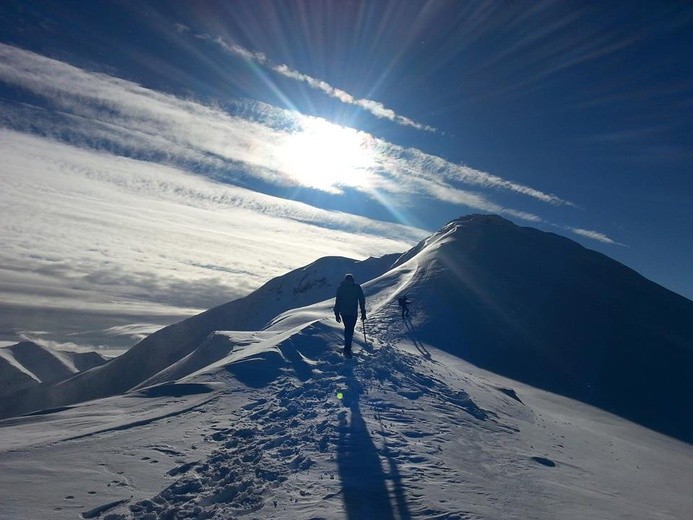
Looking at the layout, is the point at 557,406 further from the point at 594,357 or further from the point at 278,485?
the point at 278,485

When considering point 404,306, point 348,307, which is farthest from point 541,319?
point 348,307

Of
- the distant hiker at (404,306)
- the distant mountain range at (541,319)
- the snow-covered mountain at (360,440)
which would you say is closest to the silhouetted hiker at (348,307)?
the snow-covered mountain at (360,440)

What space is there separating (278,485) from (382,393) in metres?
5.82

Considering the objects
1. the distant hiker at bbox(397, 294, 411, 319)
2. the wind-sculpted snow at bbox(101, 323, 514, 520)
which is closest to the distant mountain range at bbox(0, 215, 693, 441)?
the distant hiker at bbox(397, 294, 411, 319)

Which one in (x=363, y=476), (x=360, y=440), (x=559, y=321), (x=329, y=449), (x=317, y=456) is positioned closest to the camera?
(x=363, y=476)

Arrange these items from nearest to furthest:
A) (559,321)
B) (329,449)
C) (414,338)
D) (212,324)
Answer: (329,449)
(414,338)
(559,321)
(212,324)

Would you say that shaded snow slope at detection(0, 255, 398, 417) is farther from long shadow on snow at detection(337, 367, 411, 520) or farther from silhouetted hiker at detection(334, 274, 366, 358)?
long shadow on snow at detection(337, 367, 411, 520)

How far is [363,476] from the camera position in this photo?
8.22 meters

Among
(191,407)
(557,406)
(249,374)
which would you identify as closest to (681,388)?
(557,406)

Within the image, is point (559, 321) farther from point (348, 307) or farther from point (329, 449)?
point (329, 449)

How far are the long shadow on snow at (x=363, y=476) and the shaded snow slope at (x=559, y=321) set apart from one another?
16.7 meters

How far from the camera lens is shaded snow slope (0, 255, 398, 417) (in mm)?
80069

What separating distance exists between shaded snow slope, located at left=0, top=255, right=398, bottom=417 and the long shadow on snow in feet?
209

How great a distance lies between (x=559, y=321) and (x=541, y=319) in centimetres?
167
